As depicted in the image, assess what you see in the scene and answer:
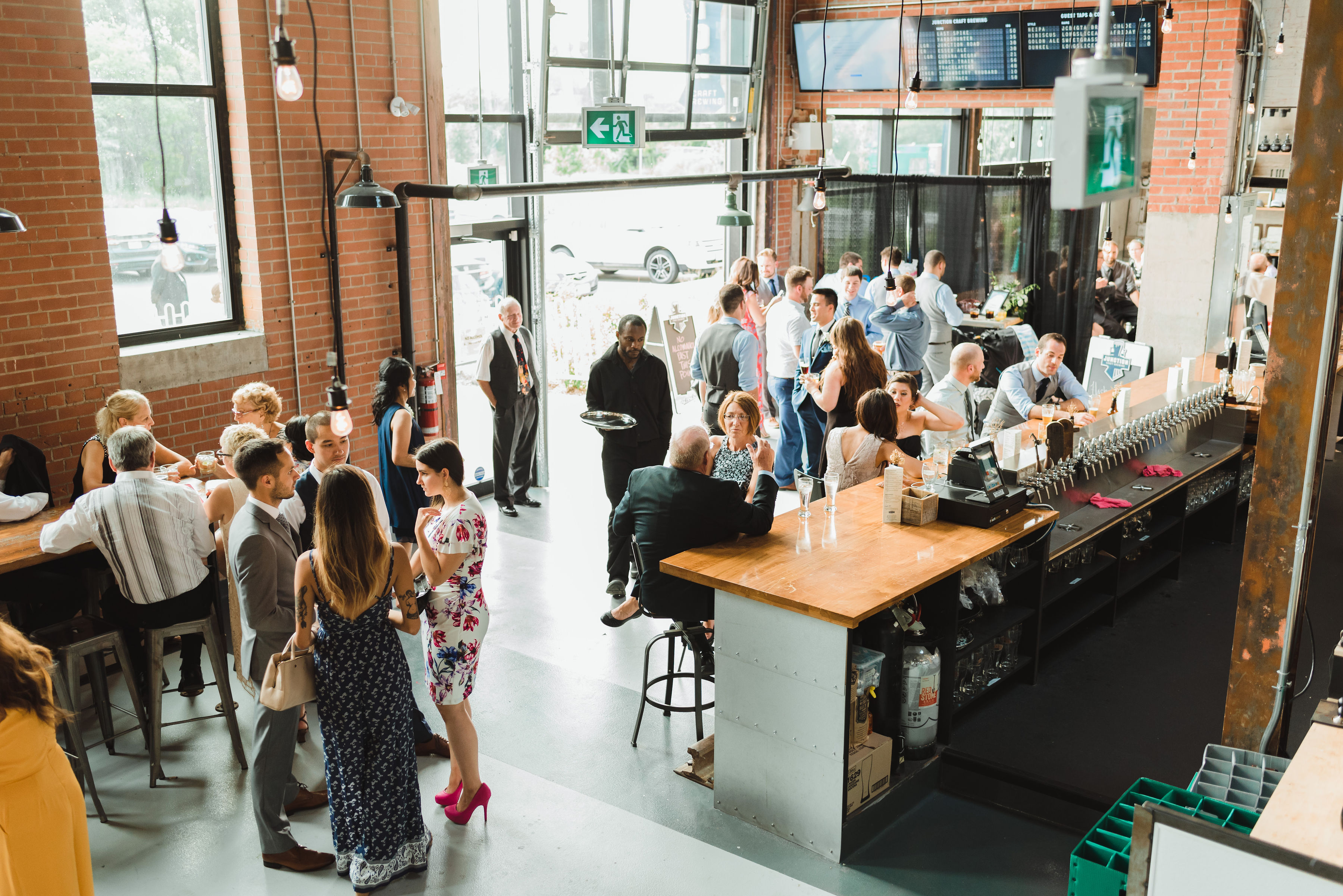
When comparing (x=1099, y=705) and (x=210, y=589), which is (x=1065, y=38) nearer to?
(x=1099, y=705)

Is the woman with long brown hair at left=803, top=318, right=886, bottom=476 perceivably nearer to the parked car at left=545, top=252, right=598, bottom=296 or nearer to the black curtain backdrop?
the black curtain backdrop

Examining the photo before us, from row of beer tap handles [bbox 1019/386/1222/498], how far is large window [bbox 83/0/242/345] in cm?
472

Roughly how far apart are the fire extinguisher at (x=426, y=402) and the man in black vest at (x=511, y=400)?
527 millimetres

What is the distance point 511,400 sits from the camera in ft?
25.7

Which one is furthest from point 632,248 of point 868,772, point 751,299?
point 868,772

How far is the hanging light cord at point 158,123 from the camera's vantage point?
5922mm

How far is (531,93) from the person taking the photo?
8.16 meters

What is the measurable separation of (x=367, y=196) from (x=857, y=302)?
493 cm

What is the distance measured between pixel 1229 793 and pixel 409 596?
2748 mm

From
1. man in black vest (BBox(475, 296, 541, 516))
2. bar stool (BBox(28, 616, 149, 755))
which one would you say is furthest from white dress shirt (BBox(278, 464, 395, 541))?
man in black vest (BBox(475, 296, 541, 516))

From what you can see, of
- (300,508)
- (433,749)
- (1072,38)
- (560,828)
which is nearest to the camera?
(560,828)

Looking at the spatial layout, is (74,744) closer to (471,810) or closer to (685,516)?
(471,810)

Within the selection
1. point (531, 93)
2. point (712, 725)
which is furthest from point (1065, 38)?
point (712, 725)

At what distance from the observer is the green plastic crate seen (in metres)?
3.16
